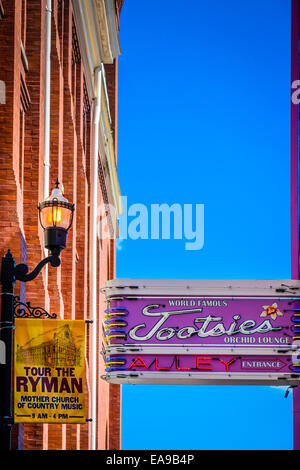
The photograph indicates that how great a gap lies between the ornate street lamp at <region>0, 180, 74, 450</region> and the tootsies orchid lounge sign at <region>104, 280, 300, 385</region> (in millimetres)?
5541

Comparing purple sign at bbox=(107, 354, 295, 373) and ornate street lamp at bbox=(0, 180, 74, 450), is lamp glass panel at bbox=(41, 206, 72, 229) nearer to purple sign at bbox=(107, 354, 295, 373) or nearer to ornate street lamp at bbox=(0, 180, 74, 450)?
ornate street lamp at bbox=(0, 180, 74, 450)

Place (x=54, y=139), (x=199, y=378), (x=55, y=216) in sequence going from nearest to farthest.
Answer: (x=55, y=216) → (x=199, y=378) → (x=54, y=139)

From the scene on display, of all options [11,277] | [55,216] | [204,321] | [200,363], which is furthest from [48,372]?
[204,321]

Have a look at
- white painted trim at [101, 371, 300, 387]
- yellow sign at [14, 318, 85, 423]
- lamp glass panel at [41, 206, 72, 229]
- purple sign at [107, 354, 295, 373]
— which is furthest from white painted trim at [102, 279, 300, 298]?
lamp glass panel at [41, 206, 72, 229]

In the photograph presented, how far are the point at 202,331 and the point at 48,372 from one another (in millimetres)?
5576

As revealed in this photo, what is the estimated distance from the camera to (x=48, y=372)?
13.7 metres

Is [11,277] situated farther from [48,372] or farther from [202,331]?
[202,331]

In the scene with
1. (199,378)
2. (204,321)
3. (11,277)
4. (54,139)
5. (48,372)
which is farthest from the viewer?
(54,139)

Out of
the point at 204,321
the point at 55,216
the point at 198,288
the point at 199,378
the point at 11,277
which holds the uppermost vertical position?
the point at 55,216

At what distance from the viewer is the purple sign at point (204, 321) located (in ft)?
60.9
